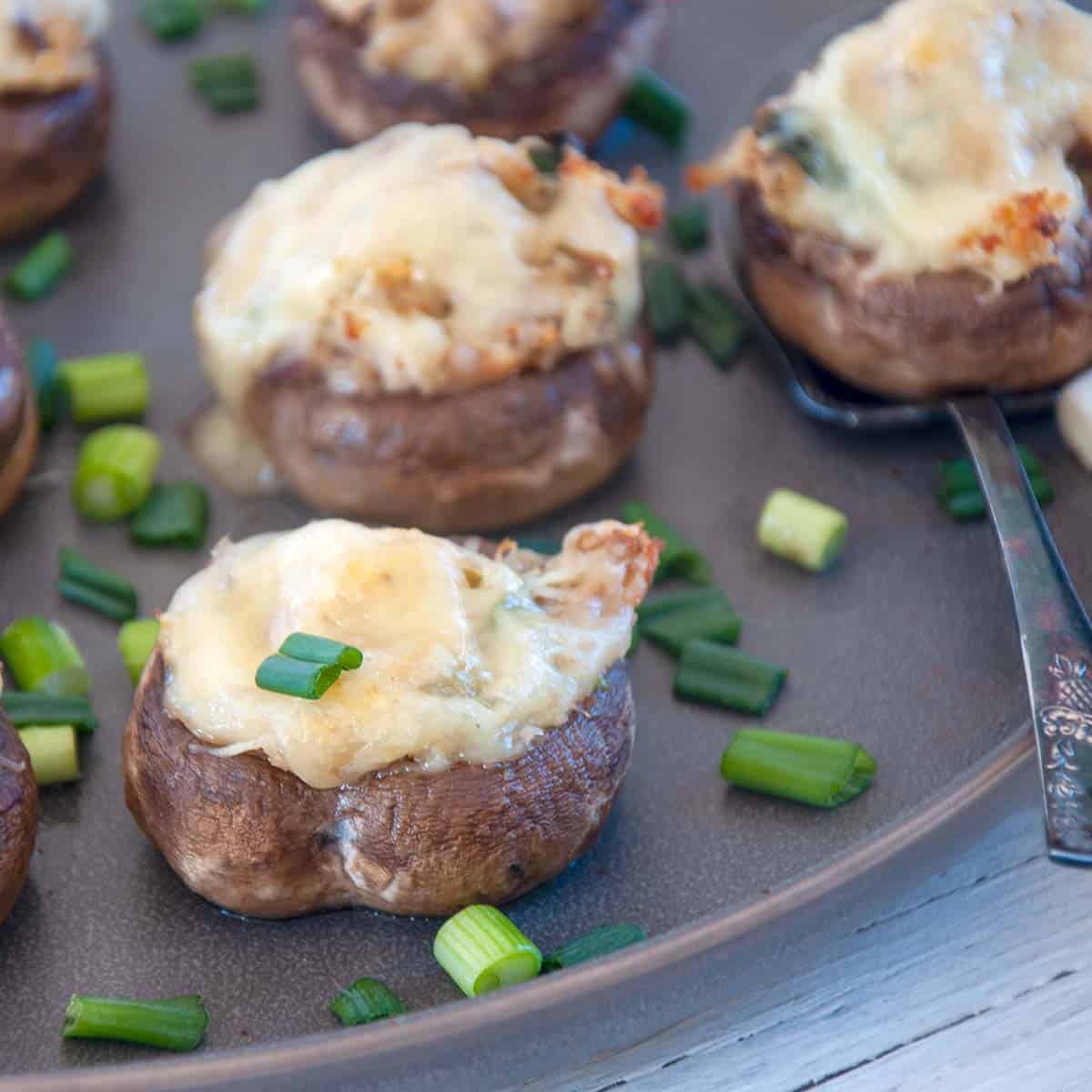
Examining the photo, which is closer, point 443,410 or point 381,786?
point 381,786

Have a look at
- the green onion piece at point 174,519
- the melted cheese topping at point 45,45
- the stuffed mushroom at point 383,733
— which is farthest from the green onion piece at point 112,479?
the melted cheese topping at point 45,45

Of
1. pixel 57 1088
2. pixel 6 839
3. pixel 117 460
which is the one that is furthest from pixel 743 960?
pixel 117 460

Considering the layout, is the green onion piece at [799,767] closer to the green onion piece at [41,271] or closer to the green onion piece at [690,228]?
the green onion piece at [690,228]

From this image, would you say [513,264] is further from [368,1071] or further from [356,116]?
[368,1071]

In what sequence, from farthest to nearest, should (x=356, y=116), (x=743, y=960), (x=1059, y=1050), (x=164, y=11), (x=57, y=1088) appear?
(x=164, y=11), (x=356, y=116), (x=1059, y=1050), (x=743, y=960), (x=57, y=1088)

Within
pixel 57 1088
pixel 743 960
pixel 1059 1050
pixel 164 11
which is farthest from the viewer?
pixel 164 11

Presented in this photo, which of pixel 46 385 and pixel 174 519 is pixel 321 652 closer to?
pixel 174 519

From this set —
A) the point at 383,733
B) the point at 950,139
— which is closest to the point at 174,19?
the point at 950,139
